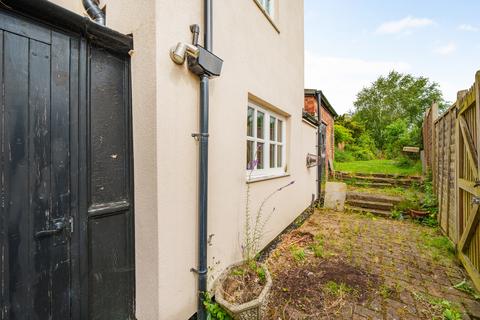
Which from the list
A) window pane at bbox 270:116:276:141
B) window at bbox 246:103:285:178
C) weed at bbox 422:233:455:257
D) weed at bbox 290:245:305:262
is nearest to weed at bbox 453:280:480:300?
weed at bbox 422:233:455:257

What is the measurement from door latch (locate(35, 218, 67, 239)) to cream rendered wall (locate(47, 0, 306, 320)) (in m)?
0.54

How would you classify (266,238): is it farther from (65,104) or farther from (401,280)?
(65,104)

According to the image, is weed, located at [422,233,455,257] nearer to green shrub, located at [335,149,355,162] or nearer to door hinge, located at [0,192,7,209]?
door hinge, located at [0,192,7,209]

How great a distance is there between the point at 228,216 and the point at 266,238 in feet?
4.82

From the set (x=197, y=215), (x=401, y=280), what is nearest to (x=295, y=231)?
(x=401, y=280)

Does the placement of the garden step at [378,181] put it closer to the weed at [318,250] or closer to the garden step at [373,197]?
the garden step at [373,197]

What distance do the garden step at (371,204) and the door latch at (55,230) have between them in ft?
25.0

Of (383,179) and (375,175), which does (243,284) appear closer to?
(383,179)

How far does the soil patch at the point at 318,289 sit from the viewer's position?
2553mm

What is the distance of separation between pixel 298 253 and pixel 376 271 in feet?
3.88

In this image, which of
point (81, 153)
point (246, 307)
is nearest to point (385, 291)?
point (246, 307)

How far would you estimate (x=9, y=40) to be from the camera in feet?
4.54

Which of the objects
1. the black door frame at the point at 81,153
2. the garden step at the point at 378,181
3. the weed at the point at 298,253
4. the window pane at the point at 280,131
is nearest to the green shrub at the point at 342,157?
the garden step at the point at 378,181

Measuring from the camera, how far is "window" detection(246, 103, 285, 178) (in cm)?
372
